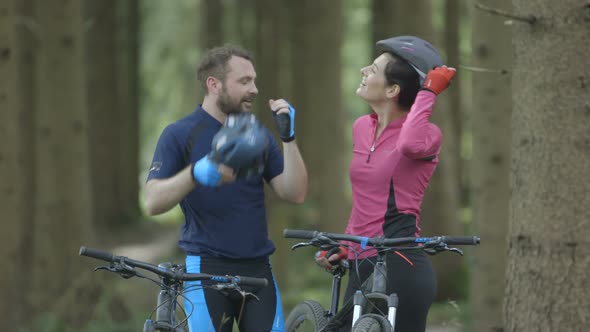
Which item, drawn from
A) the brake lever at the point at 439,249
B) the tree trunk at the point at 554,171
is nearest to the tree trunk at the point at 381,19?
the tree trunk at the point at 554,171

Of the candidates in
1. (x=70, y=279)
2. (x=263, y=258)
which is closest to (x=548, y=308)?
(x=263, y=258)

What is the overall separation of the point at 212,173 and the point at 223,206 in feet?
2.49

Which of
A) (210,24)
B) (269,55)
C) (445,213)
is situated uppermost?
(210,24)

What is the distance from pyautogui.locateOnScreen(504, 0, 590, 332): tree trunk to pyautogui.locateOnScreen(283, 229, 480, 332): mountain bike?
76 cm

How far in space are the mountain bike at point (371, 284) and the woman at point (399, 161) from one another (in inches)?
3.5

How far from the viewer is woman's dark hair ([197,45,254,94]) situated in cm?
545

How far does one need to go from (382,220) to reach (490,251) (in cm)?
411

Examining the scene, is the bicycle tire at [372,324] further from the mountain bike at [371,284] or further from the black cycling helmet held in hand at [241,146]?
the black cycling helmet held in hand at [241,146]

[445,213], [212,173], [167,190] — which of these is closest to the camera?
[212,173]

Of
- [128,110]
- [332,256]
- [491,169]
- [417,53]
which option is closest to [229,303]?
[332,256]

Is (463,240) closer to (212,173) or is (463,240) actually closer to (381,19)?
(212,173)

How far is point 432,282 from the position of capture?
5434 mm

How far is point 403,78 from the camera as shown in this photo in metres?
5.62

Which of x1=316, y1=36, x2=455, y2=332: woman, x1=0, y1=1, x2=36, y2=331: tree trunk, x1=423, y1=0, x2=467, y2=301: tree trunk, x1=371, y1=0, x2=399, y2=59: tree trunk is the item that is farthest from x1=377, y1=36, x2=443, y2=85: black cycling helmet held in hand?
x1=371, y1=0, x2=399, y2=59: tree trunk
